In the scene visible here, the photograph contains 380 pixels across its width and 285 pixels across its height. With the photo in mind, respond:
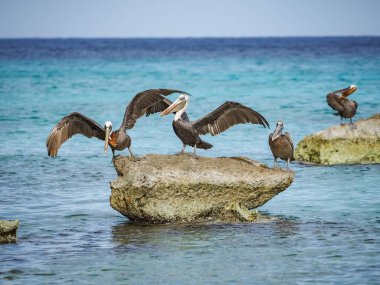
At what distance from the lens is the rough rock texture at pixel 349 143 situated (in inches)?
683

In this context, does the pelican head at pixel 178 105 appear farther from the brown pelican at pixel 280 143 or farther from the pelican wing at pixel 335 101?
the pelican wing at pixel 335 101

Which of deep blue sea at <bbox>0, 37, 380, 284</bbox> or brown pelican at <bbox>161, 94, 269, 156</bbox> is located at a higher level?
brown pelican at <bbox>161, 94, 269, 156</bbox>

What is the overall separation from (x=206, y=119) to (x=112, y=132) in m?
1.37

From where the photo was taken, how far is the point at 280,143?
14.0m

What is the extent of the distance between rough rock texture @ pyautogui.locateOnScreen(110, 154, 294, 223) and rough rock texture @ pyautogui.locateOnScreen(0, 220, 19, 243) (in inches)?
58.2

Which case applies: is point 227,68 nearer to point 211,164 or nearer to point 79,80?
point 79,80

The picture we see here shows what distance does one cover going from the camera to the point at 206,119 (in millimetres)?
13414

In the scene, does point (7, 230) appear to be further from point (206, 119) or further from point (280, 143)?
point (280, 143)

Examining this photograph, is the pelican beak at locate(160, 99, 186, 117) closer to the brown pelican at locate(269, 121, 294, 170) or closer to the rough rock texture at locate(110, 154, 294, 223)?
the rough rock texture at locate(110, 154, 294, 223)

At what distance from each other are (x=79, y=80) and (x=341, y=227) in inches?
1544

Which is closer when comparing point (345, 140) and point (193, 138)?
point (193, 138)

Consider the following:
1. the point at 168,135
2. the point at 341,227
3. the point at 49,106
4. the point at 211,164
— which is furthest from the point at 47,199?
the point at 49,106

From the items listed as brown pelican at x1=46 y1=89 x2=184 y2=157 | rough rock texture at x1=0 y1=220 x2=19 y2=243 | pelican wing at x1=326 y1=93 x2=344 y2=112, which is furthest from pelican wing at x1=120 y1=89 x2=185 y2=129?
pelican wing at x1=326 y1=93 x2=344 y2=112

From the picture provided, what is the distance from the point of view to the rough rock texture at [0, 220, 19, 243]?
11883 mm
